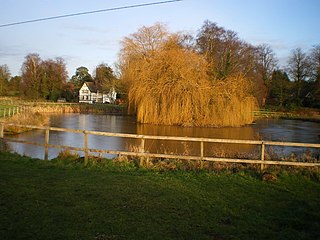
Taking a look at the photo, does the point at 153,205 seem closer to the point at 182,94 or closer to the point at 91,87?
the point at 182,94

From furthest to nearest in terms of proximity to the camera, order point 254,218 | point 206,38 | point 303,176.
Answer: point 206,38
point 303,176
point 254,218

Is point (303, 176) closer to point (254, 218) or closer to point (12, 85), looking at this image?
point (254, 218)

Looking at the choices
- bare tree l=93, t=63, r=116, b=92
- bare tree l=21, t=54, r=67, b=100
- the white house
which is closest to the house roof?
the white house

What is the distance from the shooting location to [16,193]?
6531mm

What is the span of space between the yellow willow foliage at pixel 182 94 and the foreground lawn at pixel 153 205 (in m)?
25.8

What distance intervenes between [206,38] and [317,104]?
24029mm

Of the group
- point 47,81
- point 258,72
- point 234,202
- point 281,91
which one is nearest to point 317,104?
point 281,91

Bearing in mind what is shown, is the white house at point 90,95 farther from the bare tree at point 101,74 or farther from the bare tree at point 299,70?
the bare tree at point 299,70

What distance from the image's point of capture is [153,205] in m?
6.23

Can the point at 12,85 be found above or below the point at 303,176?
above

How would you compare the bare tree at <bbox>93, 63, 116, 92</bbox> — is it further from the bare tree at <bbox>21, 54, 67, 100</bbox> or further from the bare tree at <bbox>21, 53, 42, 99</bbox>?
the bare tree at <bbox>21, 53, 42, 99</bbox>

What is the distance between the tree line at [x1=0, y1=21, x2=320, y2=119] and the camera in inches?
1404

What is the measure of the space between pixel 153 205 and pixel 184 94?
2938 centimetres

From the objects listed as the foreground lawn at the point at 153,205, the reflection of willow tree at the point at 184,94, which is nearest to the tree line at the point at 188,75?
the reflection of willow tree at the point at 184,94
